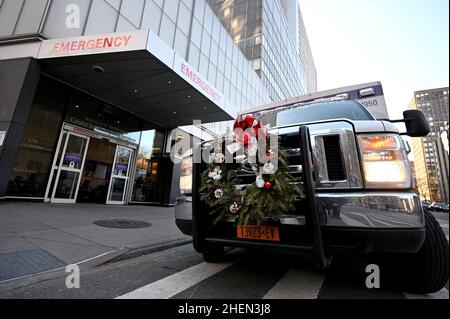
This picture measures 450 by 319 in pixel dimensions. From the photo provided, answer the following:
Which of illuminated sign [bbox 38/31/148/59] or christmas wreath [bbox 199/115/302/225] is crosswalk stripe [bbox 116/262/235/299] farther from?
illuminated sign [bbox 38/31/148/59]

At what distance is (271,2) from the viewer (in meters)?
37.7

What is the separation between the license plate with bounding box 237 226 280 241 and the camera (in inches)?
79.0

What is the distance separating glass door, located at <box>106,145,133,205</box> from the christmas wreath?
9.97 meters

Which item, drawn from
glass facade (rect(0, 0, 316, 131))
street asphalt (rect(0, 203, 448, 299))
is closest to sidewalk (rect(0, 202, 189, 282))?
street asphalt (rect(0, 203, 448, 299))

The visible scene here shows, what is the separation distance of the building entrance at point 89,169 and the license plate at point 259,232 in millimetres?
9005

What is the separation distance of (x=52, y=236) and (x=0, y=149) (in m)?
4.78

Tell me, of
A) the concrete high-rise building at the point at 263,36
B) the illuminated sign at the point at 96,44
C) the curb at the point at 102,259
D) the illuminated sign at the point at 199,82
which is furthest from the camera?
the concrete high-rise building at the point at 263,36

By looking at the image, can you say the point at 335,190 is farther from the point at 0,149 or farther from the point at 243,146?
the point at 0,149

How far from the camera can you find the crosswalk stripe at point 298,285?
2.06m

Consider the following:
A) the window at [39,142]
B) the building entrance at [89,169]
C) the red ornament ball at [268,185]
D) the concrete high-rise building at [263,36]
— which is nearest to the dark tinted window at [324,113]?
the red ornament ball at [268,185]

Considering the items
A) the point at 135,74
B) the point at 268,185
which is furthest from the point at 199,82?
the point at 268,185

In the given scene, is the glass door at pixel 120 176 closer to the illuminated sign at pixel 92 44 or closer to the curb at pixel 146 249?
the illuminated sign at pixel 92 44

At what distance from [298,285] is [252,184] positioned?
1.14 metres
